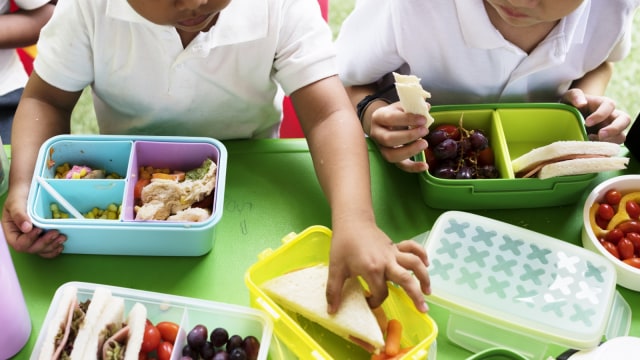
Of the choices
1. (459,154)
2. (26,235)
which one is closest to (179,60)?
(26,235)

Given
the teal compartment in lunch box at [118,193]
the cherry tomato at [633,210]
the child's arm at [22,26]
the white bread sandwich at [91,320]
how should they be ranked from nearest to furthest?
the white bread sandwich at [91,320] < the teal compartment in lunch box at [118,193] < the cherry tomato at [633,210] < the child's arm at [22,26]

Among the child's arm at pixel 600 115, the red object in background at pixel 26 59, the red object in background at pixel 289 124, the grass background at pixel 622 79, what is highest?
the child's arm at pixel 600 115

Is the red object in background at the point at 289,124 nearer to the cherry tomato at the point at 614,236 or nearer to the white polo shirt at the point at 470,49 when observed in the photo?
the white polo shirt at the point at 470,49

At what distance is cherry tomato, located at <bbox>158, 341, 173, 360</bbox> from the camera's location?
0.67 meters

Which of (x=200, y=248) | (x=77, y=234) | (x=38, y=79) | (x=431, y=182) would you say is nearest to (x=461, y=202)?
(x=431, y=182)

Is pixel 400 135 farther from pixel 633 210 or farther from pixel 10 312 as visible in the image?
pixel 10 312

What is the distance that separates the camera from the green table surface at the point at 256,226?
771 mm

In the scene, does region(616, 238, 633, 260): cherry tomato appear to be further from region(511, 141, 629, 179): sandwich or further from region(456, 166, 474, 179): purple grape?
region(456, 166, 474, 179): purple grape

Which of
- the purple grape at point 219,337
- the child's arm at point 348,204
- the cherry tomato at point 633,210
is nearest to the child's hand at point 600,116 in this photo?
the cherry tomato at point 633,210

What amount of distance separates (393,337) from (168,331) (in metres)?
0.24

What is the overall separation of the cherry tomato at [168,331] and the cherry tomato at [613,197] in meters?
0.58

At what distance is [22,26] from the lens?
1.15m

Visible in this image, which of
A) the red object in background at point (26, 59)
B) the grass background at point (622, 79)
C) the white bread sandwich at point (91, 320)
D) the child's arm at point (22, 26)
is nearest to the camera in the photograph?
the white bread sandwich at point (91, 320)

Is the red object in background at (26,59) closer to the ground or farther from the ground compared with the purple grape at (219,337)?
closer to the ground
